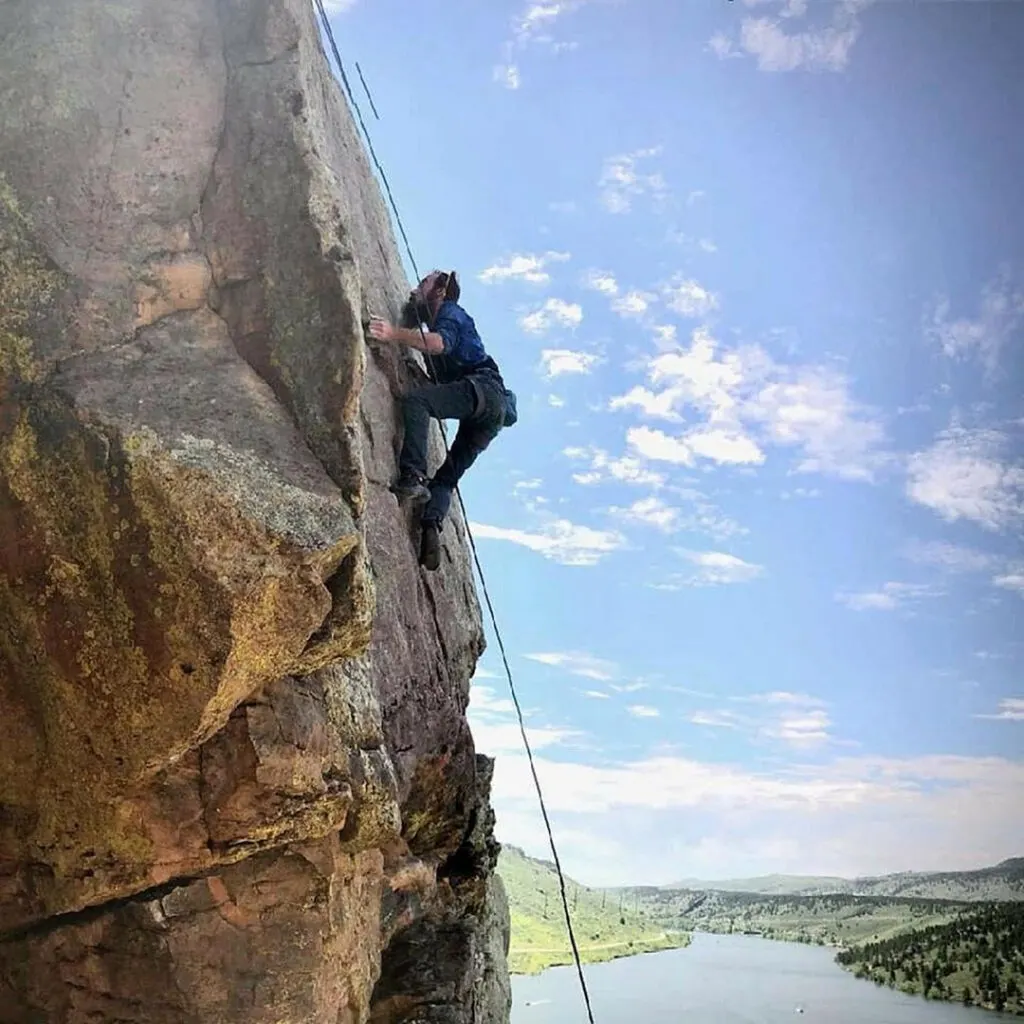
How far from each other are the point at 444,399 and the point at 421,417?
30 centimetres

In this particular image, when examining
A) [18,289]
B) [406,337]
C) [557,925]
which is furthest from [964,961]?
[18,289]

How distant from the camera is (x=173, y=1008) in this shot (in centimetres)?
634

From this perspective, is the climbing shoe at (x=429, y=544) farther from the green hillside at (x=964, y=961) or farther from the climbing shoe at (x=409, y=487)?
the green hillside at (x=964, y=961)

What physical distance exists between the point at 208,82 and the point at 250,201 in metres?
0.97

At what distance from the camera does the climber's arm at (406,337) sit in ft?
29.0

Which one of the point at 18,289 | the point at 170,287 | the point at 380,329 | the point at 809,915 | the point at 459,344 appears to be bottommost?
the point at 809,915

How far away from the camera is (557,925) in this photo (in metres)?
65.7

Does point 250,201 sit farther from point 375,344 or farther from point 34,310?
point 375,344

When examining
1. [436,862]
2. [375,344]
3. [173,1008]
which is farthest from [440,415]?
[173,1008]

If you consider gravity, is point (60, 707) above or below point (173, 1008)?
above

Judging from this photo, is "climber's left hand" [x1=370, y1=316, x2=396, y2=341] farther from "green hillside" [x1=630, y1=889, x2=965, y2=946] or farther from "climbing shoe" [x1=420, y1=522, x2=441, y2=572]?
"green hillside" [x1=630, y1=889, x2=965, y2=946]

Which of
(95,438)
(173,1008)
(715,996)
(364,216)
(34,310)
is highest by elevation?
(364,216)

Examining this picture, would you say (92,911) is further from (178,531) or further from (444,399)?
(444,399)

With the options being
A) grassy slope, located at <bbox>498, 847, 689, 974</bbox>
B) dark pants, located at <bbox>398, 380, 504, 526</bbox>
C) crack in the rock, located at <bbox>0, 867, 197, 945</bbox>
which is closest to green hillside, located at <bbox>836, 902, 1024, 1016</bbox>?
grassy slope, located at <bbox>498, 847, 689, 974</bbox>
